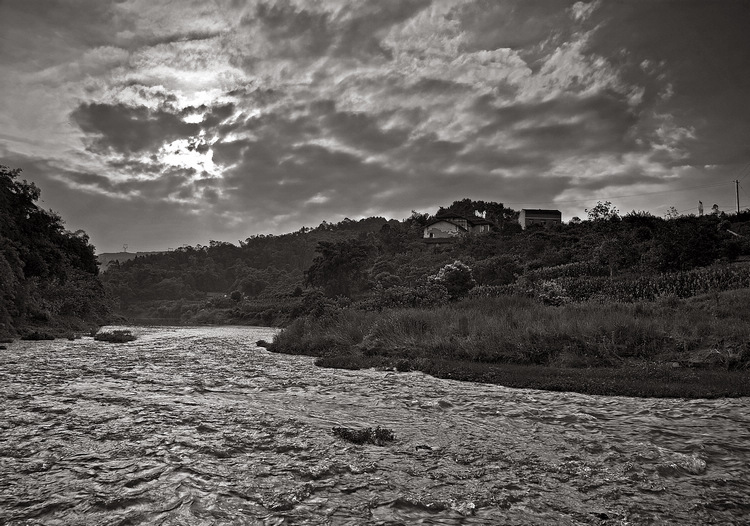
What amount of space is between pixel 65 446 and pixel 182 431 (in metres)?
2.01

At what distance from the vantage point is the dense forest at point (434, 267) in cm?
3569

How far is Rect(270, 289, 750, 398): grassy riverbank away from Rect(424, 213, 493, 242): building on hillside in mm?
74745

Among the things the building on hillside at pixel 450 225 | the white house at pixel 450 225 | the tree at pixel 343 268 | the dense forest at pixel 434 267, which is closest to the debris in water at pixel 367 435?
the dense forest at pixel 434 267

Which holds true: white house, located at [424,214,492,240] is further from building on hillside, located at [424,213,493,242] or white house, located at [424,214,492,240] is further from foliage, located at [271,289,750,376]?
foliage, located at [271,289,750,376]

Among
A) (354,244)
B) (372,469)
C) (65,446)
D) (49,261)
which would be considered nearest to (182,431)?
(65,446)

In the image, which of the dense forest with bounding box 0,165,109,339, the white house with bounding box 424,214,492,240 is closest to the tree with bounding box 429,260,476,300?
the dense forest with bounding box 0,165,109,339

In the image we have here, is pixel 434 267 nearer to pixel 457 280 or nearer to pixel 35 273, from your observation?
pixel 457 280

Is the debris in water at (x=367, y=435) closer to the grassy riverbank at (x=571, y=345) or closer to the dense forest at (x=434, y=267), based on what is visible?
the grassy riverbank at (x=571, y=345)

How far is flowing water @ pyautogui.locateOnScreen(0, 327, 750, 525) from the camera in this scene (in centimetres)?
607

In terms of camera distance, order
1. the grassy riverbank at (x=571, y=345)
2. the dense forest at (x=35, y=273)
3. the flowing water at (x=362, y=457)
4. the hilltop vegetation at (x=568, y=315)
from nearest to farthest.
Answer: the flowing water at (x=362, y=457)
the grassy riverbank at (x=571, y=345)
the hilltop vegetation at (x=568, y=315)
the dense forest at (x=35, y=273)

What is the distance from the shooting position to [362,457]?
27.0ft

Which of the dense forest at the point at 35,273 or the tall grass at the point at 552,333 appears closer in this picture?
the tall grass at the point at 552,333

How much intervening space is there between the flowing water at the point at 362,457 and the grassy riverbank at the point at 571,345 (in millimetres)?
1667

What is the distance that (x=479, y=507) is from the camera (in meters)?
6.23
